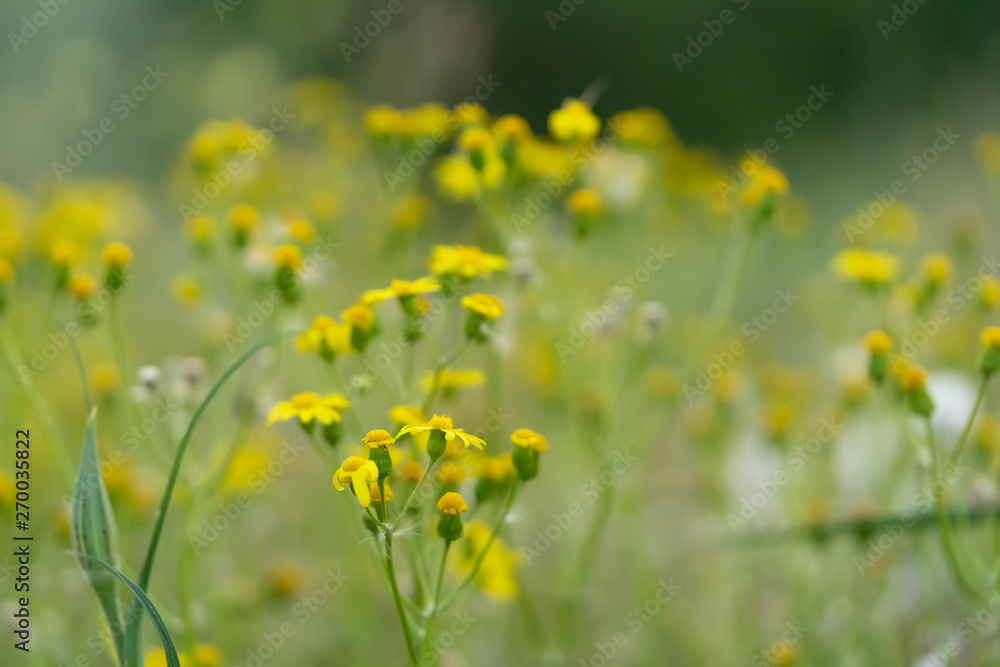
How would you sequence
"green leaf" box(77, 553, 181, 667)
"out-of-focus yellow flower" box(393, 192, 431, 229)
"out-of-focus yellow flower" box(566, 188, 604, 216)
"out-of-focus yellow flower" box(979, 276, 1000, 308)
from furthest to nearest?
"out-of-focus yellow flower" box(393, 192, 431, 229) → "out-of-focus yellow flower" box(566, 188, 604, 216) → "out-of-focus yellow flower" box(979, 276, 1000, 308) → "green leaf" box(77, 553, 181, 667)

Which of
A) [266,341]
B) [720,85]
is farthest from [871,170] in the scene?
[266,341]

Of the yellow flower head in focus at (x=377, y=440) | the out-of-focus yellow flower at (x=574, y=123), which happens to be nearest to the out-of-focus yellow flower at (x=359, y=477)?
the yellow flower head in focus at (x=377, y=440)

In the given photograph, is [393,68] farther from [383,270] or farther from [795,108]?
[795,108]

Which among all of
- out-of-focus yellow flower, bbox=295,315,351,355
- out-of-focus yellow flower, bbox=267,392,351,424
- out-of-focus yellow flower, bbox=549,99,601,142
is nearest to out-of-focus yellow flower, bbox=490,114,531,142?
out-of-focus yellow flower, bbox=549,99,601,142

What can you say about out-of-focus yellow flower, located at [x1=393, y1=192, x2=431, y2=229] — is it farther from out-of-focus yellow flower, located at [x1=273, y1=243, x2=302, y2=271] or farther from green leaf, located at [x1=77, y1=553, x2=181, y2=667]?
green leaf, located at [x1=77, y1=553, x2=181, y2=667]

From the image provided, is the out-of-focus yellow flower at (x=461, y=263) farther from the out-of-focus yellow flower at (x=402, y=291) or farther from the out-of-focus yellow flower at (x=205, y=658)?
the out-of-focus yellow flower at (x=205, y=658)

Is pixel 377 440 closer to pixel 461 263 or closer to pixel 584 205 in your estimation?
pixel 461 263

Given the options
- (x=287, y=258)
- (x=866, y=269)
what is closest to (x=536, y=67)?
(x=866, y=269)
